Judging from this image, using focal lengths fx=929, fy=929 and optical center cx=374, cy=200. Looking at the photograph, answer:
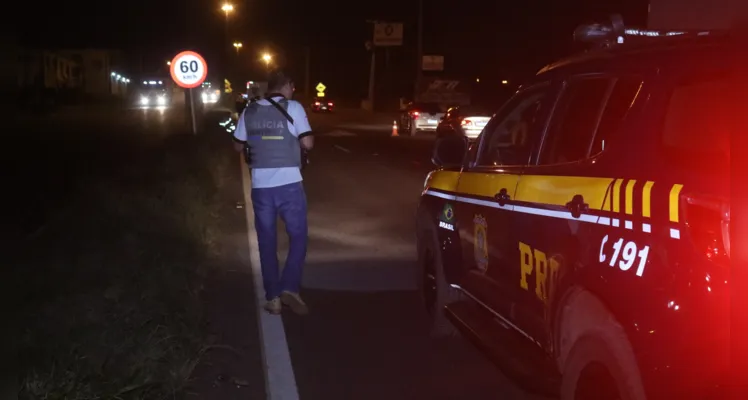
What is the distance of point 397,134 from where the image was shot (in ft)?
123

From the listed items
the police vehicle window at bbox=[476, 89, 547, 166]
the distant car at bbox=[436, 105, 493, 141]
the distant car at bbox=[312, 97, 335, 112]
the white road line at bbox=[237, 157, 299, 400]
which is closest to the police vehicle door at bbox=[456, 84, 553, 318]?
the police vehicle window at bbox=[476, 89, 547, 166]

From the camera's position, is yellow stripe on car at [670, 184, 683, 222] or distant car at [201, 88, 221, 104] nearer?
yellow stripe on car at [670, 184, 683, 222]

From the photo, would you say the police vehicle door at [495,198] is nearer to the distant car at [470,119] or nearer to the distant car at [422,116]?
the distant car at [470,119]

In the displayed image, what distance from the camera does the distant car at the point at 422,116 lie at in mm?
36000

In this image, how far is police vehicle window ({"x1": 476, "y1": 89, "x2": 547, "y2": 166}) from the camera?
5.16m

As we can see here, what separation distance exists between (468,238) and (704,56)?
242 cm

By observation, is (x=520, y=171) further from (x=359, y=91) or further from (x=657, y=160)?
(x=359, y=91)

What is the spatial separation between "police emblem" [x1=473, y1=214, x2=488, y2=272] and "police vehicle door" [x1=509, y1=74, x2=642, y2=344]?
464mm

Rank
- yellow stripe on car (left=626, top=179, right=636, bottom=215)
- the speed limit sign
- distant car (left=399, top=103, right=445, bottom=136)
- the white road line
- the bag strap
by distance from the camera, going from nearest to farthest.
A: 1. yellow stripe on car (left=626, top=179, right=636, bottom=215)
2. the white road line
3. the bag strap
4. the speed limit sign
5. distant car (left=399, top=103, right=445, bottom=136)

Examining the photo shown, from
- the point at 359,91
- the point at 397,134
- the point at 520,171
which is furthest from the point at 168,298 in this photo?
the point at 359,91

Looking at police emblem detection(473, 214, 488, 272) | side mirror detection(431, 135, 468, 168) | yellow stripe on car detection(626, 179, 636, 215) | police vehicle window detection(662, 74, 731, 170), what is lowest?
police emblem detection(473, 214, 488, 272)

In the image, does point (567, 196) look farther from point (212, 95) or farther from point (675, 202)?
point (212, 95)

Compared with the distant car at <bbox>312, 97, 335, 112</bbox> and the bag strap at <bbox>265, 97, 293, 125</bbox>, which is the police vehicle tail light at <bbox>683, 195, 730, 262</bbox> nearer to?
the bag strap at <bbox>265, 97, 293, 125</bbox>

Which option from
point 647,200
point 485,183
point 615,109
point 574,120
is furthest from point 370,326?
point 647,200
